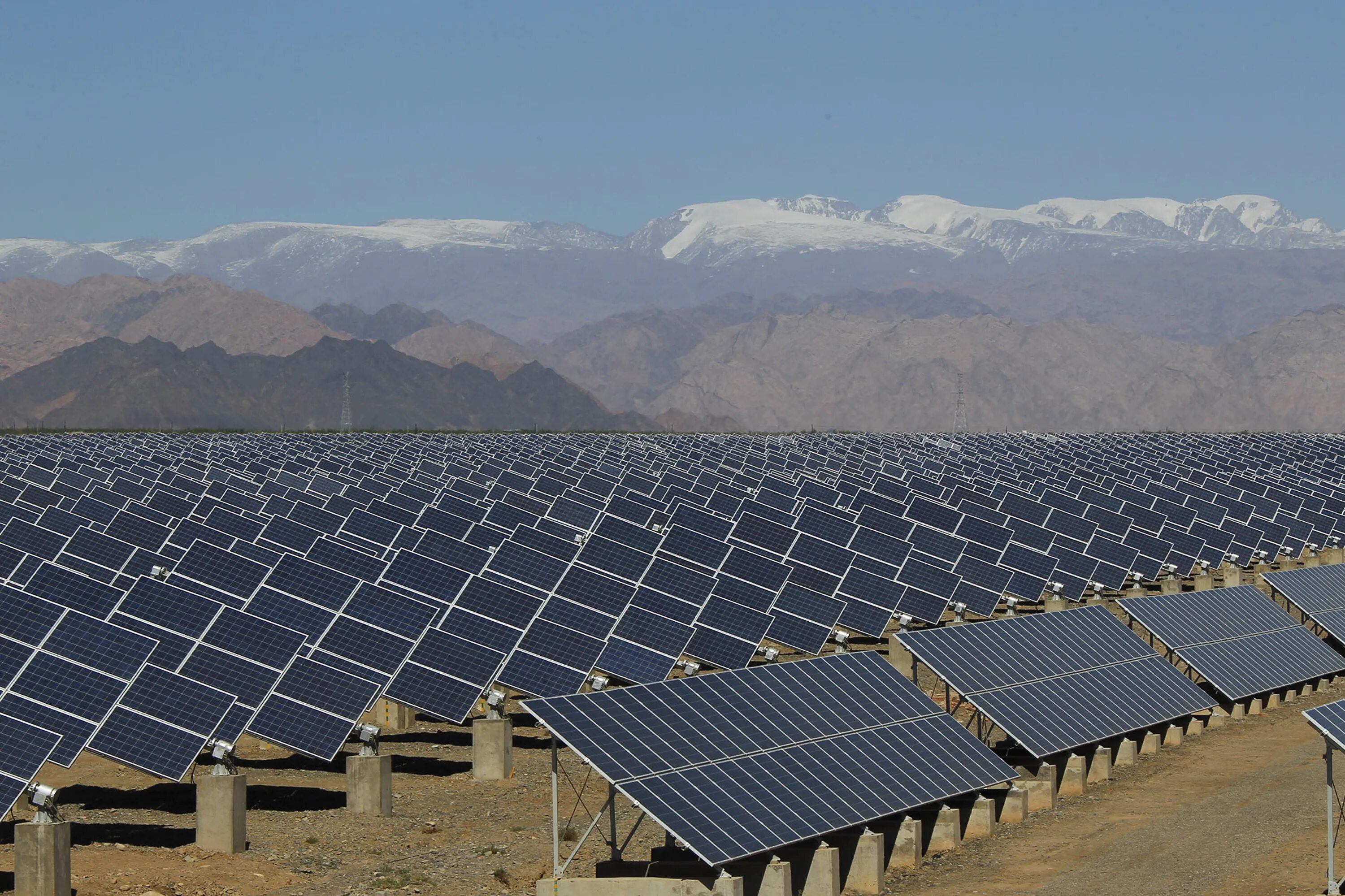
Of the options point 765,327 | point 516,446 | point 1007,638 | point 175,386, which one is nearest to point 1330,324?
point 765,327

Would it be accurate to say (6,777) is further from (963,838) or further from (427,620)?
(963,838)

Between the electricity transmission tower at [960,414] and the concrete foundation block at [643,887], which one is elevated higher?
the concrete foundation block at [643,887]

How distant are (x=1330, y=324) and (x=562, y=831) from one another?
17661 cm

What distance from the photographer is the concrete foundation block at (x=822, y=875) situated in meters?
13.0

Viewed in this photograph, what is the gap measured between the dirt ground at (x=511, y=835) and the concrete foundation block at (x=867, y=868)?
29 centimetres

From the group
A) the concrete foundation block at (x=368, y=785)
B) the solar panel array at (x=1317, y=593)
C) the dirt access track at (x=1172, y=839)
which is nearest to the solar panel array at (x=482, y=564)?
the concrete foundation block at (x=368, y=785)

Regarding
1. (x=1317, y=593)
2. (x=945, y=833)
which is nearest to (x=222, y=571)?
(x=945, y=833)

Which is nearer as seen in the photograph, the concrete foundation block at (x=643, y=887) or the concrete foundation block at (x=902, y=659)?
the concrete foundation block at (x=643, y=887)

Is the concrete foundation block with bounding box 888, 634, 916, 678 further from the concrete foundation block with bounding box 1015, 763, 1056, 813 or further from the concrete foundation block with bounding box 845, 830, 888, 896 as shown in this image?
the concrete foundation block with bounding box 845, 830, 888, 896

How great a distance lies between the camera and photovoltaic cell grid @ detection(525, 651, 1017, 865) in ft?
41.8

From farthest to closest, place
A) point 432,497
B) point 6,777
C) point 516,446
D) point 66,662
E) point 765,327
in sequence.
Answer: point 765,327
point 516,446
point 432,497
point 66,662
point 6,777

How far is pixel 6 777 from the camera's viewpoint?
12.7 metres

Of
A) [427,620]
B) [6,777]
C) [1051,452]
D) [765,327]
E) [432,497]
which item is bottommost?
[765,327]

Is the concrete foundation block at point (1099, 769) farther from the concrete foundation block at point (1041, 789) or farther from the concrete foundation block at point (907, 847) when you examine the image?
the concrete foundation block at point (907, 847)
